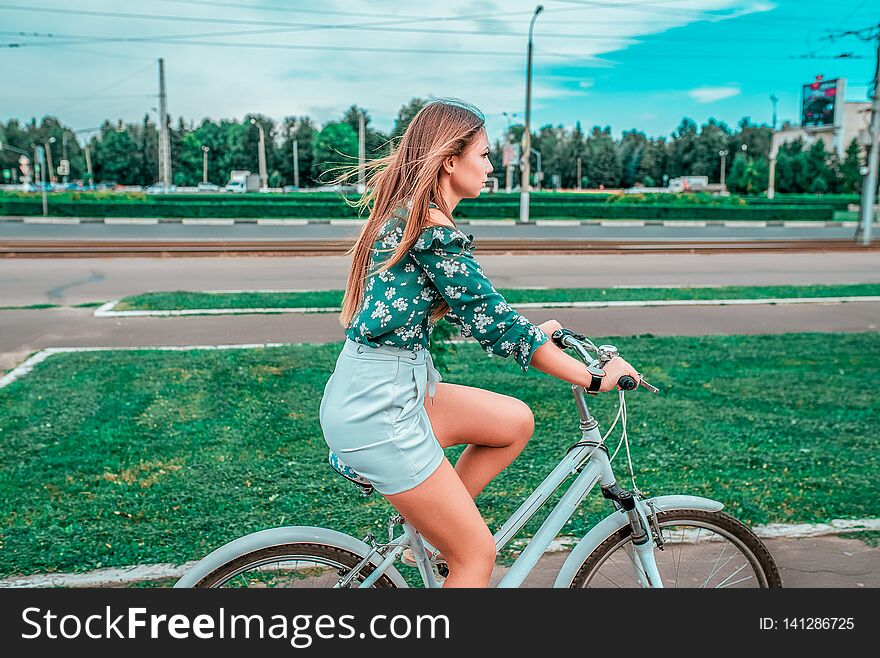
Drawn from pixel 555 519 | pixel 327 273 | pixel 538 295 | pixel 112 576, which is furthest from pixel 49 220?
pixel 555 519

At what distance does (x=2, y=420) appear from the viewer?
225 inches

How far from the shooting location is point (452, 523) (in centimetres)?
220

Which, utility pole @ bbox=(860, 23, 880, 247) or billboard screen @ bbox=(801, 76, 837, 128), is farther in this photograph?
billboard screen @ bbox=(801, 76, 837, 128)

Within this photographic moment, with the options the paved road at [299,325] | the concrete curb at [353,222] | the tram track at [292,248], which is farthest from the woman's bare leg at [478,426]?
the concrete curb at [353,222]

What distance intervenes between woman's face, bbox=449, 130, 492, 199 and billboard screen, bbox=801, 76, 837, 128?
310ft

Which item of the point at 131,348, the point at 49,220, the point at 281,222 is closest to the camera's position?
the point at 131,348

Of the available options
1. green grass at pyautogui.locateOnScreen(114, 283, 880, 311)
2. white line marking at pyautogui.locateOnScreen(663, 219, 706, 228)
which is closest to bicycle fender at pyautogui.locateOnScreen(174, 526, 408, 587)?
green grass at pyautogui.locateOnScreen(114, 283, 880, 311)

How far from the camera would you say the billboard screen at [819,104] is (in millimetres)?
86750

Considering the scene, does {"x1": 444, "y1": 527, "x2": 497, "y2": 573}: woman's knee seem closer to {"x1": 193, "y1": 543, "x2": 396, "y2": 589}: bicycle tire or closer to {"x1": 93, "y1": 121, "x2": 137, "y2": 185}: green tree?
{"x1": 193, "y1": 543, "x2": 396, "y2": 589}: bicycle tire

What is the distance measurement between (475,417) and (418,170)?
27.9 inches

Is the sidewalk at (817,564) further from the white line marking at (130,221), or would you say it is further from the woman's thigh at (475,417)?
A: the white line marking at (130,221)

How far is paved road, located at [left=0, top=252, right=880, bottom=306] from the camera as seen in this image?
13.4 meters

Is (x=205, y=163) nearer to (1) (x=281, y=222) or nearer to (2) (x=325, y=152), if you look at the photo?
(2) (x=325, y=152)
